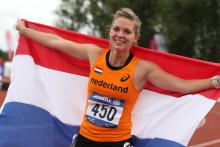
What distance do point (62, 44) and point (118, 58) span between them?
941 millimetres

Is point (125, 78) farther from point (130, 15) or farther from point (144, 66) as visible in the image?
point (130, 15)

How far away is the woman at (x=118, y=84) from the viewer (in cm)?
466

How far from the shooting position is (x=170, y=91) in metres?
5.20

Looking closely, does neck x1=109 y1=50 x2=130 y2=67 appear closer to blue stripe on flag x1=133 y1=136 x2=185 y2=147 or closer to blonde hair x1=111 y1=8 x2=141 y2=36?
blonde hair x1=111 y1=8 x2=141 y2=36

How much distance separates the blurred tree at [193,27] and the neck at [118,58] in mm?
33321

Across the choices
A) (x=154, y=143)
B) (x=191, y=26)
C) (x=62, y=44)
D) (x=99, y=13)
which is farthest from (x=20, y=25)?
(x=99, y=13)

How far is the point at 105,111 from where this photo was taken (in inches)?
188

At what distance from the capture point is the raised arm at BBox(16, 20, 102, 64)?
5.11 m

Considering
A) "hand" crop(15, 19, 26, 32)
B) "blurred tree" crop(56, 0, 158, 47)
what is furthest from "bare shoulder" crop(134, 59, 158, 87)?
"blurred tree" crop(56, 0, 158, 47)

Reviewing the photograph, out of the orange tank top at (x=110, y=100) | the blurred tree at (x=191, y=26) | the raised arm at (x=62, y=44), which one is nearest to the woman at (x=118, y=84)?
the orange tank top at (x=110, y=100)

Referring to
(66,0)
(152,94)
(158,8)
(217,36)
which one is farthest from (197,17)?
(152,94)

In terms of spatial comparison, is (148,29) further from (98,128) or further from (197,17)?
(98,128)

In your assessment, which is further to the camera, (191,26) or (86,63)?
(191,26)

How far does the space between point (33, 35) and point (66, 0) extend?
59959mm
